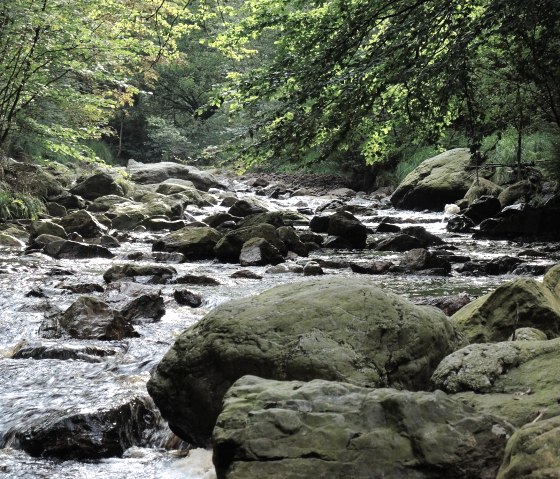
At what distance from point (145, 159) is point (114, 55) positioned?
27505mm

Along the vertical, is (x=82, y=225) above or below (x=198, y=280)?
above

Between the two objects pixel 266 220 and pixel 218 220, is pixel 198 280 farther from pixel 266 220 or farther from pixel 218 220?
pixel 218 220

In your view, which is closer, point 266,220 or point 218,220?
point 266,220

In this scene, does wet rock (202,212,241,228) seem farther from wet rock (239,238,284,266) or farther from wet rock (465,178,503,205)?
wet rock (465,178,503,205)

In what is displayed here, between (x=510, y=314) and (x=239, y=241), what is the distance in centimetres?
701

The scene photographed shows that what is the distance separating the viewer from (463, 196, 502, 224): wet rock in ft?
47.0

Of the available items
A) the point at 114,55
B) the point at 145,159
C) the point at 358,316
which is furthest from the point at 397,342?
the point at 145,159

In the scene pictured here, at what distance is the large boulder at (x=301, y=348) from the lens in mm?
3289

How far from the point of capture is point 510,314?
4.38m

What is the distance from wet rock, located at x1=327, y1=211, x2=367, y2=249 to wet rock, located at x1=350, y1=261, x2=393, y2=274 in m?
2.68

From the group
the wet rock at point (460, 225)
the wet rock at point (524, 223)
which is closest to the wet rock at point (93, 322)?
the wet rock at point (524, 223)

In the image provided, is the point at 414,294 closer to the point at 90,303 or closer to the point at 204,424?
the point at 90,303

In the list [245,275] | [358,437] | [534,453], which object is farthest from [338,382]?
[245,275]

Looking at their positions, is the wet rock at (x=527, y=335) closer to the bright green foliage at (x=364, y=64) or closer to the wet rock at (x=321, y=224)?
the bright green foliage at (x=364, y=64)
